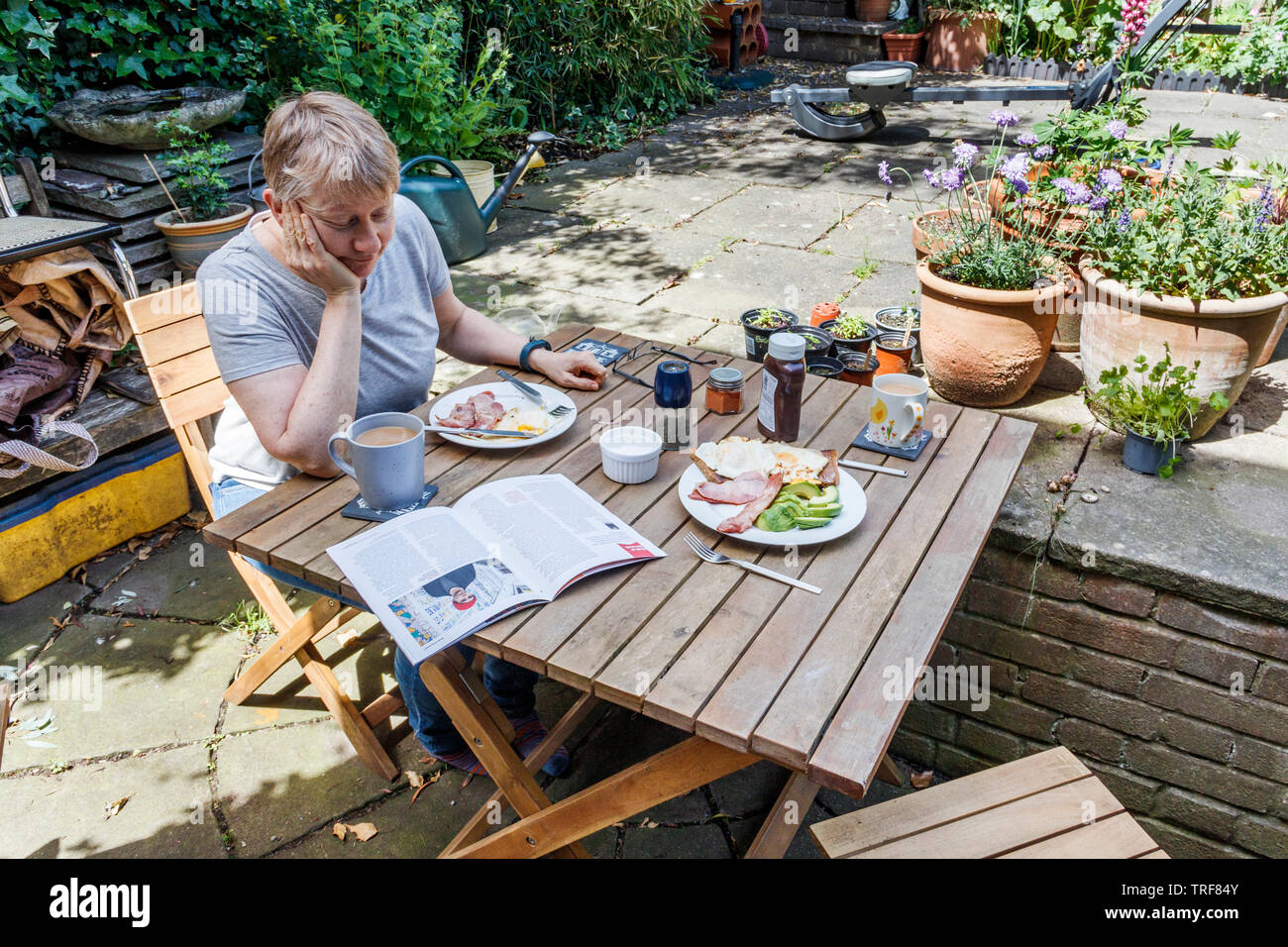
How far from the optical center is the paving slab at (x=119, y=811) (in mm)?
2254

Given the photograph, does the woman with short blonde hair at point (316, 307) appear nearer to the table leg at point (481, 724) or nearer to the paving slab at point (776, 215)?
the table leg at point (481, 724)

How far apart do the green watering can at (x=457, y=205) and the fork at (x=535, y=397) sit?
2.75 m

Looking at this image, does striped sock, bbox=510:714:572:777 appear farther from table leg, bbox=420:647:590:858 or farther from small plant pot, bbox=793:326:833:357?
small plant pot, bbox=793:326:833:357

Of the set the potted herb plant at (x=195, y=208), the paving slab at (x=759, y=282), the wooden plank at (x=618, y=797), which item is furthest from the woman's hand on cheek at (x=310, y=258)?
the potted herb plant at (x=195, y=208)

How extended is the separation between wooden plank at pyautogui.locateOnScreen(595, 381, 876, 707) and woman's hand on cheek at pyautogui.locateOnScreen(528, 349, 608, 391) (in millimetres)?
662

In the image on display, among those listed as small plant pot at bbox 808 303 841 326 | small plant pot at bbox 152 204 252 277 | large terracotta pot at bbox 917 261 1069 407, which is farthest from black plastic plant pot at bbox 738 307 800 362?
small plant pot at bbox 152 204 252 277

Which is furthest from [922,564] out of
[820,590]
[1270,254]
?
[1270,254]

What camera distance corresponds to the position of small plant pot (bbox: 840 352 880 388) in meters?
2.63

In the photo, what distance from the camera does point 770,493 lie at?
5.48 feet

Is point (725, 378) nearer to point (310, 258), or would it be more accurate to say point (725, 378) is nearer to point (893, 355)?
point (310, 258)

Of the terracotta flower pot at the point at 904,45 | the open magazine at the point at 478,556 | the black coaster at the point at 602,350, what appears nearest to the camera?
the open magazine at the point at 478,556

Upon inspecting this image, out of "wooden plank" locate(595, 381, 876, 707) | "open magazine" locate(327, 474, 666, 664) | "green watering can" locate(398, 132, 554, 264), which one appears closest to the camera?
"wooden plank" locate(595, 381, 876, 707)

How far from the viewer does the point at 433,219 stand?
15.5 ft
